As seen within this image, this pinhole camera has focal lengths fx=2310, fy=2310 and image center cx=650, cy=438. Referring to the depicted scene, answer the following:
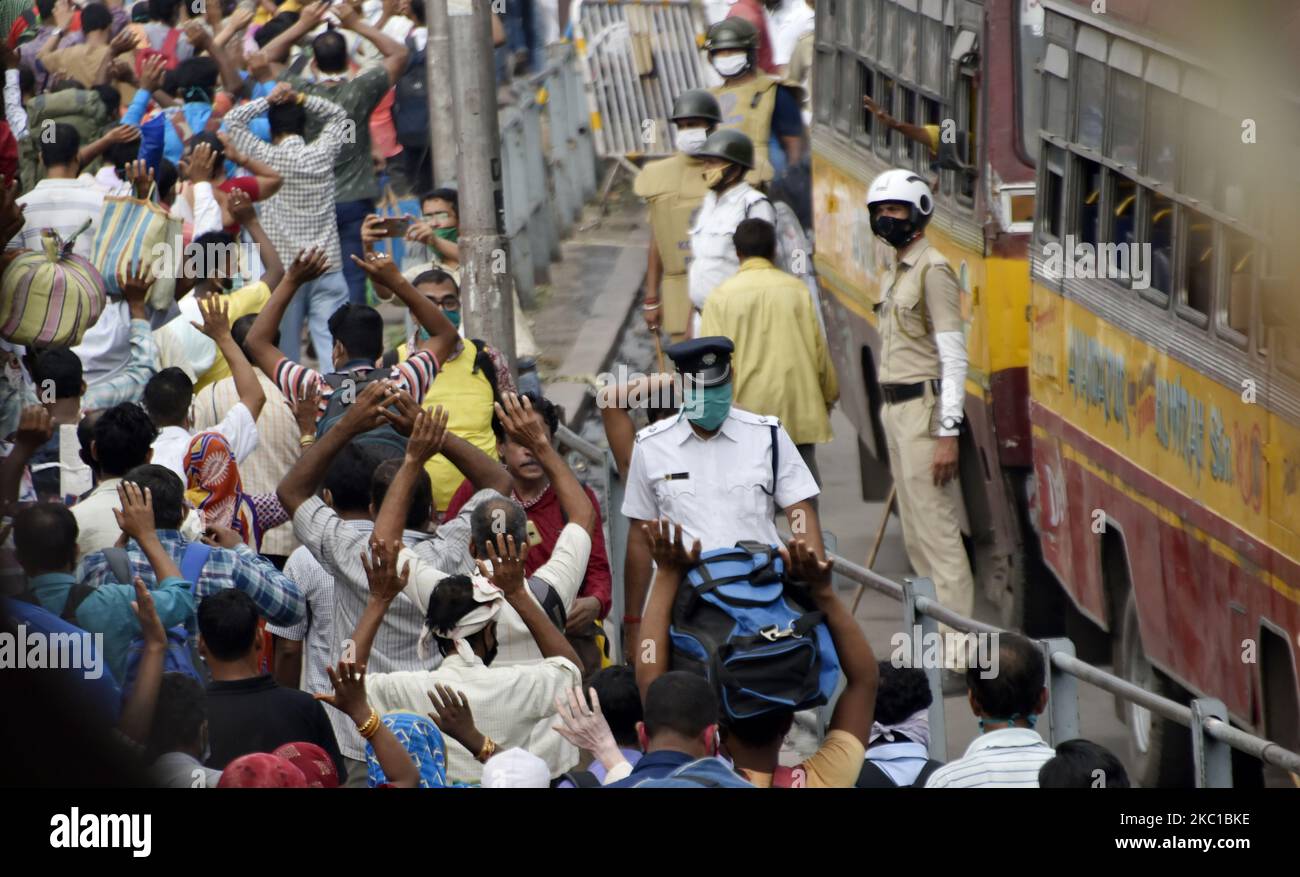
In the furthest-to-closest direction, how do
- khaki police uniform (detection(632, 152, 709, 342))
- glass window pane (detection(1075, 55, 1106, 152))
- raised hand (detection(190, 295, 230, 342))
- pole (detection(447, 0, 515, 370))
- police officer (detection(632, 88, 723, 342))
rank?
khaki police uniform (detection(632, 152, 709, 342)), police officer (detection(632, 88, 723, 342)), pole (detection(447, 0, 515, 370)), glass window pane (detection(1075, 55, 1106, 152)), raised hand (detection(190, 295, 230, 342))

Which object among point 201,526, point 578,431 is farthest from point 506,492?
point 578,431

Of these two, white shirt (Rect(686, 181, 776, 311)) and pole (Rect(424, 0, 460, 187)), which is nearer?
white shirt (Rect(686, 181, 776, 311))

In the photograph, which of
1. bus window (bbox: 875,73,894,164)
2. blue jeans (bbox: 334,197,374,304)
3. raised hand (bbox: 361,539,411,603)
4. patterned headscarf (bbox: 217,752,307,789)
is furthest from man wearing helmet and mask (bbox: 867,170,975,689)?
patterned headscarf (bbox: 217,752,307,789)

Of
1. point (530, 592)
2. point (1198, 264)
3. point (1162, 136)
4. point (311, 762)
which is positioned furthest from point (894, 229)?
point (311, 762)

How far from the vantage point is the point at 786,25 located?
635 inches

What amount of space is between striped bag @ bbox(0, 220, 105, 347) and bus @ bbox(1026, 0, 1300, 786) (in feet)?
11.5

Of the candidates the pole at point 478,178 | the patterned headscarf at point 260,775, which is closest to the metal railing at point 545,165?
the pole at point 478,178

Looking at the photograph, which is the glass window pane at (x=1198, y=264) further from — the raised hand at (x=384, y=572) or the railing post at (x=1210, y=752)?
the raised hand at (x=384, y=572)

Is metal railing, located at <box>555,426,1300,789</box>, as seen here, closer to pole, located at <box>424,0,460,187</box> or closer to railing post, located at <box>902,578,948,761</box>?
railing post, located at <box>902,578,948,761</box>

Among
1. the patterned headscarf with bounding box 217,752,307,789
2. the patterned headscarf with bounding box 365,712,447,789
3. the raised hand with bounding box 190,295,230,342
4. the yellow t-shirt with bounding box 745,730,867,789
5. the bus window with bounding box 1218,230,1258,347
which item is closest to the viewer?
the patterned headscarf with bounding box 217,752,307,789

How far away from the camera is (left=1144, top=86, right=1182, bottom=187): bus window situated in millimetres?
7336

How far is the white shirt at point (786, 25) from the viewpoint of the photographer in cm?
1589
